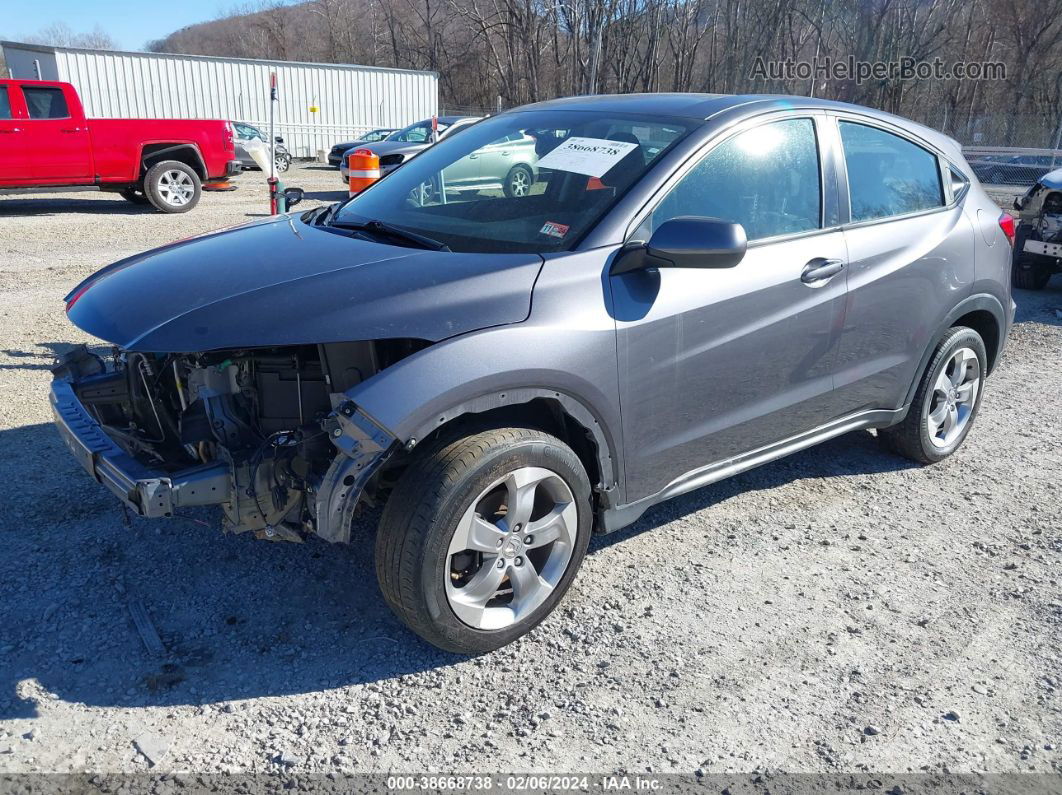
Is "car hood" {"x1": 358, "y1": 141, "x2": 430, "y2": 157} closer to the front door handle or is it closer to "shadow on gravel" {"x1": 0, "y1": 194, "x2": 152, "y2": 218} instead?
"shadow on gravel" {"x1": 0, "y1": 194, "x2": 152, "y2": 218}

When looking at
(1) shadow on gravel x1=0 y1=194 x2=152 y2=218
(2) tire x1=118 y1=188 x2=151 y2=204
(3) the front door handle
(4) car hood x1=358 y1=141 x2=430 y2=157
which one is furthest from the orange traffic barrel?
(4) car hood x1=358 y1=141 x2=430 y2=157

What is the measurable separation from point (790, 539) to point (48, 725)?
9.73 ft

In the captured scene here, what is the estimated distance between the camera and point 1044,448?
5.07 metres

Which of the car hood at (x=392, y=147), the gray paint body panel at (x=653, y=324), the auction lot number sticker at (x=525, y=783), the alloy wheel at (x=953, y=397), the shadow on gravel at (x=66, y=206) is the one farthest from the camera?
the car hood at (x=392, y=147)

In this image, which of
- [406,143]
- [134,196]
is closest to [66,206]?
[134,196]

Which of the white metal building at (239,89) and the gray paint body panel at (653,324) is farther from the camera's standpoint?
the white metal building at (239,89)

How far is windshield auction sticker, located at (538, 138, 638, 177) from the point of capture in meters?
3.36

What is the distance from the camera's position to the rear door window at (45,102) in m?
12.7

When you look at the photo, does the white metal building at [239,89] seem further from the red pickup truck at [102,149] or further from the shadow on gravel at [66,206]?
the red pickup truck at [102,149]

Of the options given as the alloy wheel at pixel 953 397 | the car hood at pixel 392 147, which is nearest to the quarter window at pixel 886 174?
the alloy wheel at pixel 953 397

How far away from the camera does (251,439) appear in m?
2.94

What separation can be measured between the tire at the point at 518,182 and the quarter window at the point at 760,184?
1.95 ft

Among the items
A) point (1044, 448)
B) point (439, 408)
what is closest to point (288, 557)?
point (439, 408)

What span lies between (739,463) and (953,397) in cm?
183
